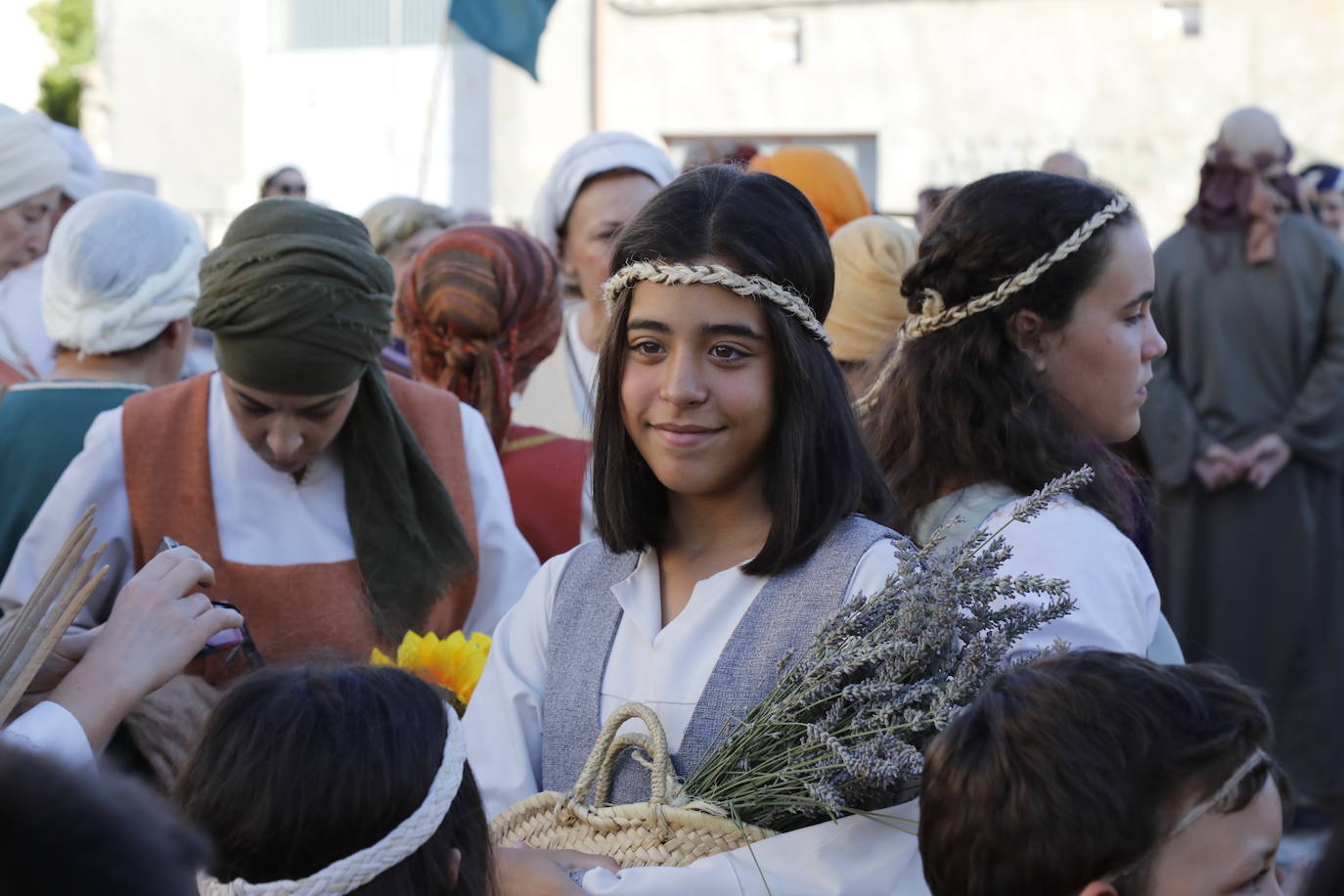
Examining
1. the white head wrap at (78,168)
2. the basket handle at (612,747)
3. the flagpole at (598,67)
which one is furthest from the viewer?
the flagpole at (598,67)

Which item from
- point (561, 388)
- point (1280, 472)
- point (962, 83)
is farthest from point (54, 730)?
point (962, 83)

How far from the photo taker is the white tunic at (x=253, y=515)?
3.00 m

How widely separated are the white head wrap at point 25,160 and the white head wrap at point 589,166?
141 cm

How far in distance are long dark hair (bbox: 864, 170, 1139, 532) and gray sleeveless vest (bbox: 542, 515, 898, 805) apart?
0.47 meters

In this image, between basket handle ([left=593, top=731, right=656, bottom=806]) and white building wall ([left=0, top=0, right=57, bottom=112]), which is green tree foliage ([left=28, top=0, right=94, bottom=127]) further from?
basket handle ([left=593, top=731, right=656, bottom=806])

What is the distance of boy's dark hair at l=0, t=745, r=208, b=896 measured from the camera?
3.24 ft

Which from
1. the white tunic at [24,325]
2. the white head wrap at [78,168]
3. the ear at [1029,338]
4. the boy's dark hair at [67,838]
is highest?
the white head wrap at [78,168]

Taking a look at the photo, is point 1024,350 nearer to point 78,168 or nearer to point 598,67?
point 78,168

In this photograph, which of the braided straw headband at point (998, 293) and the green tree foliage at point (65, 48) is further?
the green tree foliage at point (65, 48)

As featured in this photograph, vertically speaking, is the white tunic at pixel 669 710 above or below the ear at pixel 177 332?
below

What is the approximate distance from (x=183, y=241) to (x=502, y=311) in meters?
Result: 0.75

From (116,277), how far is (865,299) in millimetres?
1764

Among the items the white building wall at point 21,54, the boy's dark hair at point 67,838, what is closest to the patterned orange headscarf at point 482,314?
the boy's dark hair at point 67,838

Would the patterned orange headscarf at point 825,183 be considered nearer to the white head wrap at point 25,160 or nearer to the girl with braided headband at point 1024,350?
the white head wrap at point 25,160
